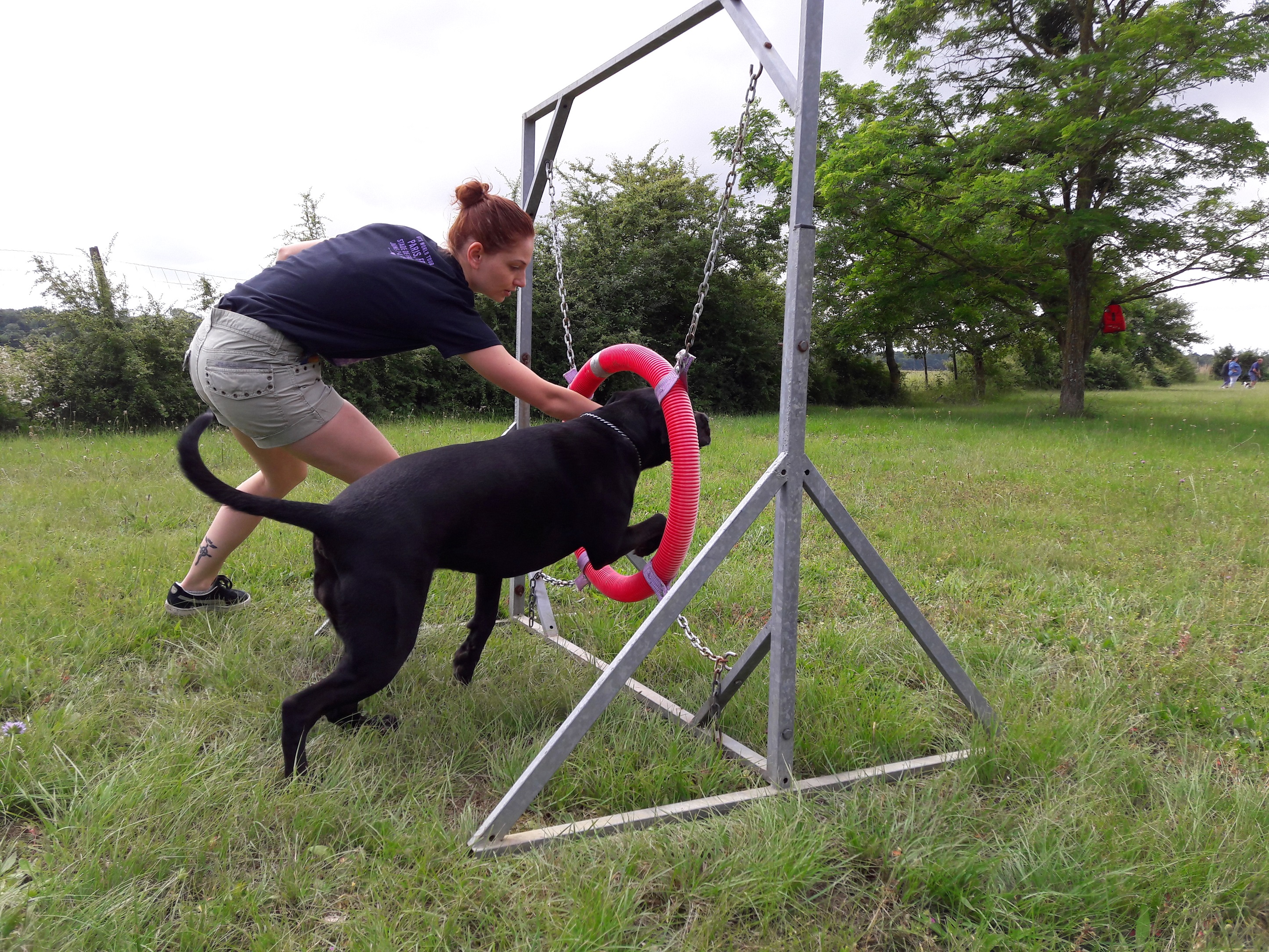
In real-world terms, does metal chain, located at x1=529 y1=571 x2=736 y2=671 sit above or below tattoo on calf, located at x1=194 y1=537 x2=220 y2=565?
below

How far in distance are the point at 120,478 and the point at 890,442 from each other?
8855 millimetres

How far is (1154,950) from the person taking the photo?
157 centimetres

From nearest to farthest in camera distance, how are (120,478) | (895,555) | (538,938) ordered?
(538,938) < (895,555) < (120,478)

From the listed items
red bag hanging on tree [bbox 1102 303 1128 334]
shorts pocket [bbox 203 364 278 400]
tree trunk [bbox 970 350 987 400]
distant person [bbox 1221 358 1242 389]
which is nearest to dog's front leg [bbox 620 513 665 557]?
shorts pocket [bbox 203 364 278 400]

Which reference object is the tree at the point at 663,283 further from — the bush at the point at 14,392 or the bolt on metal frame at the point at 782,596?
the bolt on metal frame at the point at 782,596

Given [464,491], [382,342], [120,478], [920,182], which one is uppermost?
[920,182]

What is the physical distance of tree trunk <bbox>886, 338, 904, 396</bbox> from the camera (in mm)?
20984

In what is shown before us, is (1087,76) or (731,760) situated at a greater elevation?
(1087,76)

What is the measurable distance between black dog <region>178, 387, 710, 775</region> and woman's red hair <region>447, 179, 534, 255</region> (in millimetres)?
706

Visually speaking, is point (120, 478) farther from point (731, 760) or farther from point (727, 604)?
point (731, 760)

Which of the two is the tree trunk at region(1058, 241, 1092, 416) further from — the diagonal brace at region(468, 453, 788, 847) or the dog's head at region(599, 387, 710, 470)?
the diagonal brace at region(468, 453, 788, 847)

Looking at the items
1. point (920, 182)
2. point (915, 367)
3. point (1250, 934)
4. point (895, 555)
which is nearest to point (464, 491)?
point (1250, 934)

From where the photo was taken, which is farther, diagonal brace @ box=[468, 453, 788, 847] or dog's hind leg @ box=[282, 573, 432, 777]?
dog's hind leg @ box=[282, 573, 432, 777]

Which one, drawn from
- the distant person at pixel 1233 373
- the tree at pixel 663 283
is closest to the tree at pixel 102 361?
the tree at pixel 663 283
